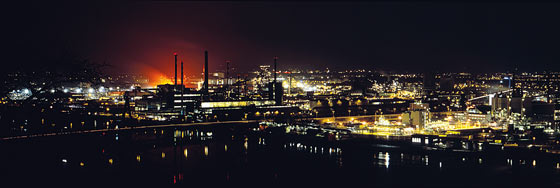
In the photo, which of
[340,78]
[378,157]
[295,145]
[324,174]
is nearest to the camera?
[324,174]

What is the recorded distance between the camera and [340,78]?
108ft

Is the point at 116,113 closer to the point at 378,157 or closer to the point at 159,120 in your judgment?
the point at 159,120

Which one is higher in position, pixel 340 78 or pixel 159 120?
pixel 340 78

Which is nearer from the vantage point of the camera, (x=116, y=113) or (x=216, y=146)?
(x=216, y=146)

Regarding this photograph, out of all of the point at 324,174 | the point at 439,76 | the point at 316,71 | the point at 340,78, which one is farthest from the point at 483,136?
the point at 316,71

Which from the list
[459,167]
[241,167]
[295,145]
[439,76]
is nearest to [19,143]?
[241,167]

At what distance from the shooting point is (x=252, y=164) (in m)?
8.95

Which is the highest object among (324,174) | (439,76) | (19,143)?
(439,76)

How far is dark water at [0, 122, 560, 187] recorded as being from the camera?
23.6 feet

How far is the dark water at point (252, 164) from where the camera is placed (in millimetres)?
7184

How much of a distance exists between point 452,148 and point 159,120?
8.16 meters

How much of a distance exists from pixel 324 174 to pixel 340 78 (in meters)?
25.0

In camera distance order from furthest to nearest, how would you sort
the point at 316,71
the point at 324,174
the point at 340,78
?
the point at 316,71
the point at 340,78
the point at 324,174

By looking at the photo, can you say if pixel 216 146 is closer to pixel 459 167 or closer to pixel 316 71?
pixel 459 167
